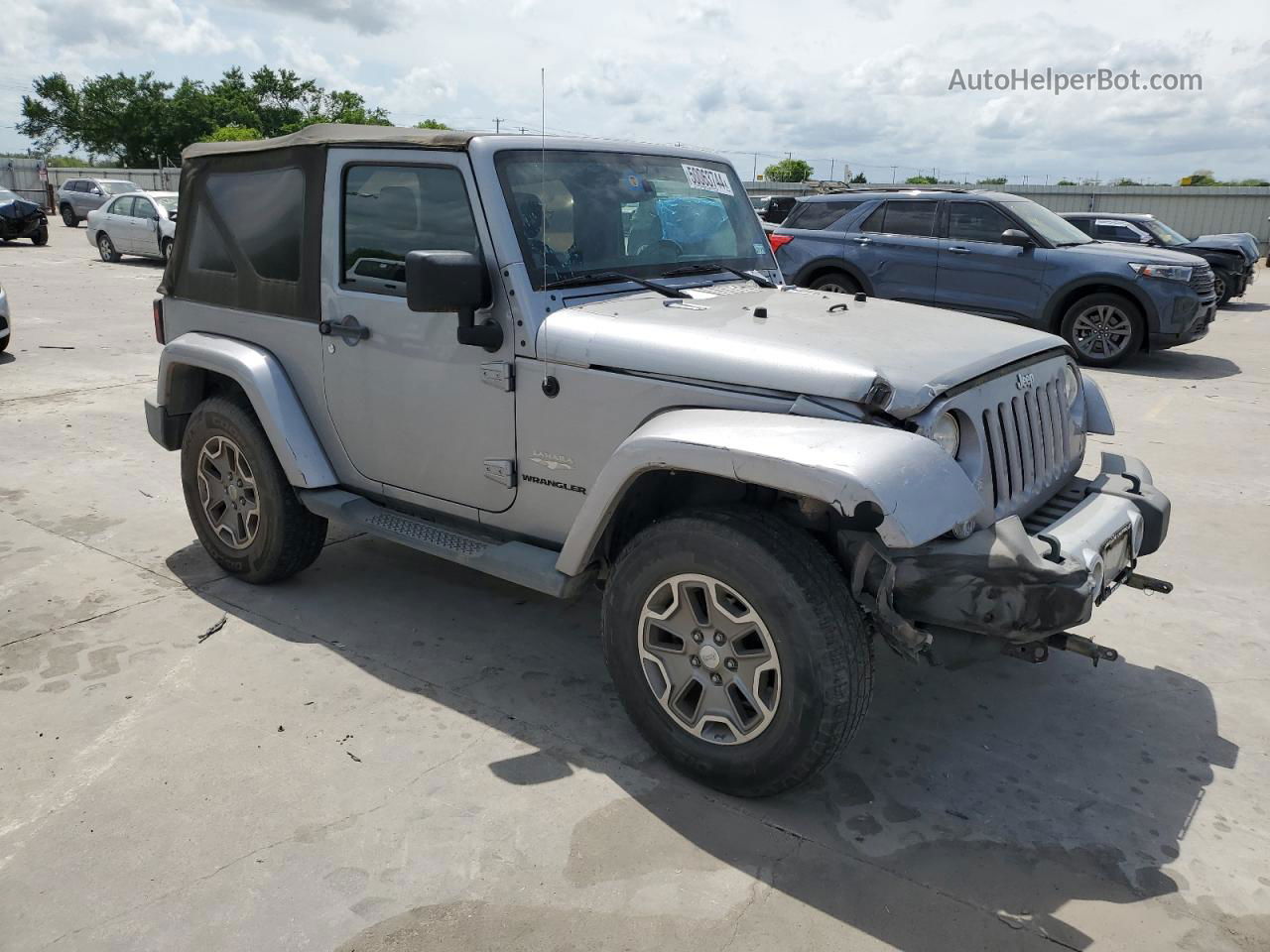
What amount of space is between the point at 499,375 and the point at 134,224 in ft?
59.9

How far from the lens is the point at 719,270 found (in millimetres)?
4043

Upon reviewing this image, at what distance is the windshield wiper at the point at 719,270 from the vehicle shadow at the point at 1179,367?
7450 mm

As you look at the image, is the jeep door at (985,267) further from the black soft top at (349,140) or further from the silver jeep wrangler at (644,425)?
the black soft top at (349,140)

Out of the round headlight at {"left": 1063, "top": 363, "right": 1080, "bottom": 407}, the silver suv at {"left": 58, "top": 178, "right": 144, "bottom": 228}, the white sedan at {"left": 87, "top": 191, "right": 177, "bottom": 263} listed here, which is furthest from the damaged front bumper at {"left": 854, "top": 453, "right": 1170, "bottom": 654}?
the silver suv at {"left": 58, "top": 178, "right": 144, "bottom": 228}

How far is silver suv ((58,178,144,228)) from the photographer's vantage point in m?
28.4

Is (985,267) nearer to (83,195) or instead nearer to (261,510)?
(261,510)

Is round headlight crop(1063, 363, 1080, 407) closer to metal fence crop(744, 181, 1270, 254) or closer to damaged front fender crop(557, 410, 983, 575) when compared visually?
damaged front fender crop(557, 410, 983, 575)

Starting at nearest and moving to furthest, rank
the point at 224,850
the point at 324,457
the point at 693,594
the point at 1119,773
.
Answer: the point at 224,850 → the point at 693,594 → the point at 1119,773 → the point at 324,457

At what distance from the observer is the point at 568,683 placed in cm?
374

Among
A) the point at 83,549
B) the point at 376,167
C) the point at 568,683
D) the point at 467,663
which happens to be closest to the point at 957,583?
the point at 568,683

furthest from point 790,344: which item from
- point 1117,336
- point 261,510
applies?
point 1117,336

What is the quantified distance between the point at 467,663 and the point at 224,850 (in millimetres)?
1246

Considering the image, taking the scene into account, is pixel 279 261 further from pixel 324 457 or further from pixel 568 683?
pixel 568 683

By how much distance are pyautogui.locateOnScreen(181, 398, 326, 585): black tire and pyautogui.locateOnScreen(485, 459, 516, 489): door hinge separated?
46.6 inches
